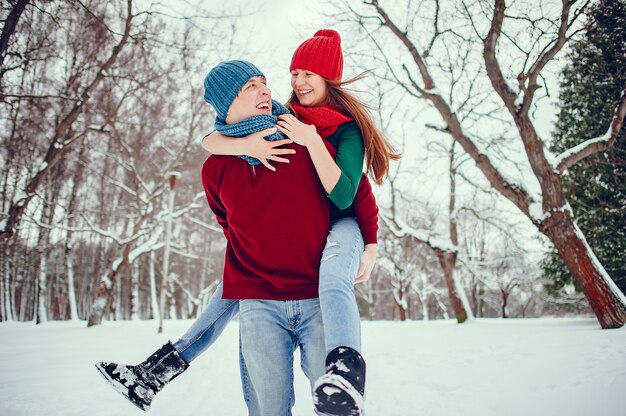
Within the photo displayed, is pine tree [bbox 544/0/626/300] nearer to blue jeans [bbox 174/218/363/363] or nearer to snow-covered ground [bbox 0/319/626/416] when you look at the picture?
snow-covered ground [bbox 0/319/626/416]

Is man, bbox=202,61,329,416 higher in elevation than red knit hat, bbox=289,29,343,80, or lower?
lower

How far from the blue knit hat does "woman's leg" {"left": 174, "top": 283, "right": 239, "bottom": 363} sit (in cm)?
81

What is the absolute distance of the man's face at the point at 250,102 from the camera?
1.53 metres

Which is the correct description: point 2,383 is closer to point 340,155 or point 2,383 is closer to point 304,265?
point 304,265

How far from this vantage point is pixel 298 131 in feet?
4.50

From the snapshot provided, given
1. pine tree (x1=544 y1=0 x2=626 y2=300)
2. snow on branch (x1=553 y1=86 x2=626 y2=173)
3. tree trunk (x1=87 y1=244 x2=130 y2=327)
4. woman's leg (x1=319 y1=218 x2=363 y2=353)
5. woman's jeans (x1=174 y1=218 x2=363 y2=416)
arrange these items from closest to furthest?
woman's leg (x1=319 y1=218 x2=363 y2=353), woman's jeans (x1=174 y1=218 x2=363 y2=416), snow on branch (x1=553 y1=86 x2=626 y2=173), pine tree (x1=544 y1=0 x2=626 y2=300), tree trunk (x1=87 y1=244 x2=130 y2=327)

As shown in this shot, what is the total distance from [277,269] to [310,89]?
33.5 inches

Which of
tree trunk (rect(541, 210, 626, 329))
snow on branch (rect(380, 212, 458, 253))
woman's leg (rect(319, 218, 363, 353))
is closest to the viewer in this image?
woman's leg (rect(319, 218, 363, 353))

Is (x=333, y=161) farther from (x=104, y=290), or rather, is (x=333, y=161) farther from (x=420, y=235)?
(x=104, y=290)

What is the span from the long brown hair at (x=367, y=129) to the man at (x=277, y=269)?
29cm

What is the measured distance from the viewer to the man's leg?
134 centimetres

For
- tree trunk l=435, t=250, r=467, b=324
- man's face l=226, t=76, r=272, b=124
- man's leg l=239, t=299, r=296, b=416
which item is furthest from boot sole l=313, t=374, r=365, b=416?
tree trunk l=435, t=250, r=467, b=324

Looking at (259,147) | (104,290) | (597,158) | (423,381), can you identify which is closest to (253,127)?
(259,147)

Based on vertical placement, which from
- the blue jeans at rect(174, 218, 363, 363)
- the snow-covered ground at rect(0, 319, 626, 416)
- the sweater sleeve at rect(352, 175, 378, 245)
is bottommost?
the snow-covered ground at rect(0, 319, 626, 416)
